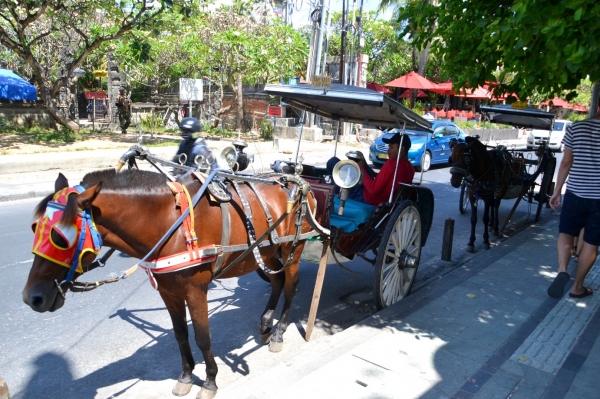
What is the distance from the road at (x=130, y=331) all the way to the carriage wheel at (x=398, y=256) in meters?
0.40

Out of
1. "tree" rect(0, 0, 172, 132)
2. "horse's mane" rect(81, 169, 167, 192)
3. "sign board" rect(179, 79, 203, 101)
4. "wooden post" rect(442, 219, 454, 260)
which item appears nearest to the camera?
"horse's mane" rect(81, 169, 167, 192)

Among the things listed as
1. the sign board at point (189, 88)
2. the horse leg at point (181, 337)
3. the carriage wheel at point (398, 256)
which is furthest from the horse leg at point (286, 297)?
the sign board at point (189, 88)

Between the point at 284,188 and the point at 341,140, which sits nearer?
the point at 284,188

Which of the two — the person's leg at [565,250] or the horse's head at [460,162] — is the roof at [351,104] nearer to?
the person's leg at [565,250]

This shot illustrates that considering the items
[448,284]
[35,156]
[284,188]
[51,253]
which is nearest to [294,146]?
[35,156]

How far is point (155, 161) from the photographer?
3486 mm

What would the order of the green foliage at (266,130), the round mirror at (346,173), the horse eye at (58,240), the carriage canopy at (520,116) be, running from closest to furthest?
the horse eye at (58,240) < the round mirror at (346,173) < the carriage canopy at (520,116) < the green foliage at (266,130)

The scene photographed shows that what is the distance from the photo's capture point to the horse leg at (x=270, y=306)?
4.53m

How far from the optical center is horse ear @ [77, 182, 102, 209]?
269 cm

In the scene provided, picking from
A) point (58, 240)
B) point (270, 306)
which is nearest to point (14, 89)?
point (270, 306)

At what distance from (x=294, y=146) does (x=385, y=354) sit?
53.7 feet

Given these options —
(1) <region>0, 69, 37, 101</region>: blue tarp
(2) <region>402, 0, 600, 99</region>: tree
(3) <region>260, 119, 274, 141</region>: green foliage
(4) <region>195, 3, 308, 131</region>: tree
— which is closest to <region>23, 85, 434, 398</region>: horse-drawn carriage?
(2) <region>402, 0, 600, 99</region>: tree

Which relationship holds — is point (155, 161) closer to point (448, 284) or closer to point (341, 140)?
point (448, 284)

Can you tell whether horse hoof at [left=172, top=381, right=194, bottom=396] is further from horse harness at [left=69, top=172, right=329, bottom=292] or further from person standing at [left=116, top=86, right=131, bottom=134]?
person standing at [left=116, top=86, right=131, bottom=134]
